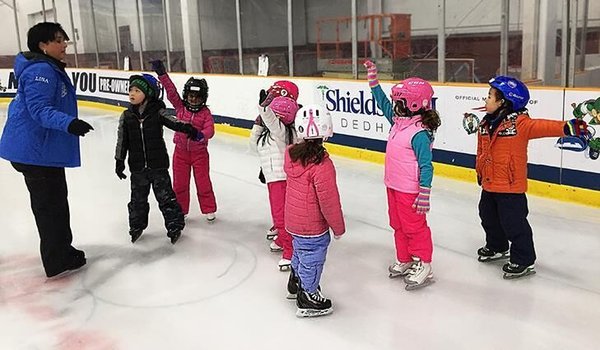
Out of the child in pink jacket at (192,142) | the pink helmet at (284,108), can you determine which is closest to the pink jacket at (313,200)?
the pink helmet at (284,108)

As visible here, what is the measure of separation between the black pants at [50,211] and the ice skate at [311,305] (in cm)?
154

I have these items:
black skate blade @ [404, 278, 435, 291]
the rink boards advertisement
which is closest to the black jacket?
the rink boards advertisement

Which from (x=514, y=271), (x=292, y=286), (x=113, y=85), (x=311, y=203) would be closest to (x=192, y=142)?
(x=292, y=286)

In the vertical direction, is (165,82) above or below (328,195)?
above

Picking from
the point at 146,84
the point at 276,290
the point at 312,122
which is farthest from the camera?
the point at 146,84

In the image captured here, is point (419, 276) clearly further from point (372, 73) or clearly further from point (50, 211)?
point (50, 211)

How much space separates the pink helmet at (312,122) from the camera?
251cm

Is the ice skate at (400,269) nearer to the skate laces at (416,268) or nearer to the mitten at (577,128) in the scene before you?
the skate laces at (416,268)

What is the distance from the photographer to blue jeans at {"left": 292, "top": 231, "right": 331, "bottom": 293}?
2.69 meters

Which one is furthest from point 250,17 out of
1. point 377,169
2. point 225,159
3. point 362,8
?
point 377,169

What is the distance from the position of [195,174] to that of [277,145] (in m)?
1.24

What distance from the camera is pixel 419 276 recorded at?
10.1ft

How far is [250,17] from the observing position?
10.5 meters

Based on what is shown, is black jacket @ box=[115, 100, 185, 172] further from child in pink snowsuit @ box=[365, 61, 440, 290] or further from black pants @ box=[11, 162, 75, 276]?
child in pink snowsuit @ box=[365, 61, 440, 290]
